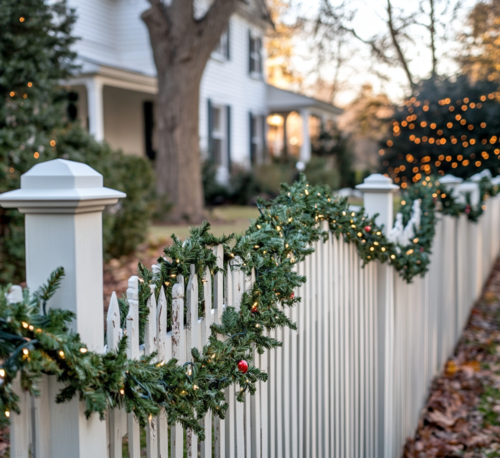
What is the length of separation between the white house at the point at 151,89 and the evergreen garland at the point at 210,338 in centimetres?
1096

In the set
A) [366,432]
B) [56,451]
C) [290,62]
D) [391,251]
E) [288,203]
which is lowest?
[366,432]

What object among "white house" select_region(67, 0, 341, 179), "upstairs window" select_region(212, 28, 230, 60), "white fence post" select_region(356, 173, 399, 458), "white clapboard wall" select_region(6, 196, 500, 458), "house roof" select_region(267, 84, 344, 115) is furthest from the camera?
"house roof" select_region(267, 84, 344, 115)

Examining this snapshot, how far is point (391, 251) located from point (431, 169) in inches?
481

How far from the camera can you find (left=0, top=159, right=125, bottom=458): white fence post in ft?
4.53

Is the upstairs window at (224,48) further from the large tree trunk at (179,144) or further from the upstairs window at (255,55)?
the large tree trunk at (179,144)

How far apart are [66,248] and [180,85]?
36.3ft

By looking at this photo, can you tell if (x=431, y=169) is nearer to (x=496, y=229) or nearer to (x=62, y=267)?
(x=496, y=229)

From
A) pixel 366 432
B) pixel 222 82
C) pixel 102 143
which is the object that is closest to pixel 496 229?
pixel 102 143

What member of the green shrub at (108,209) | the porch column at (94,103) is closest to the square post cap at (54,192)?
the green shrub at (108,209)

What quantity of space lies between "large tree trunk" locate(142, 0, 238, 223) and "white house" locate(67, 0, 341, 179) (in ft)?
5.42

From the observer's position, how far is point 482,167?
14328 millimetres

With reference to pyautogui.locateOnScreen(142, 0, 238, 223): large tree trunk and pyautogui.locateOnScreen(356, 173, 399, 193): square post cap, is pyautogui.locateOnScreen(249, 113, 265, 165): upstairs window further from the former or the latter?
pyautogui.locateOnScreen(356, 173, 399, 193): square post cap

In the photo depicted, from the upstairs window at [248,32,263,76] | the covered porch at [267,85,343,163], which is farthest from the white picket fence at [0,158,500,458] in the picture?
the upstairs window at [248,32,263,76]

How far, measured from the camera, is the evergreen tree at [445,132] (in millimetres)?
14305
